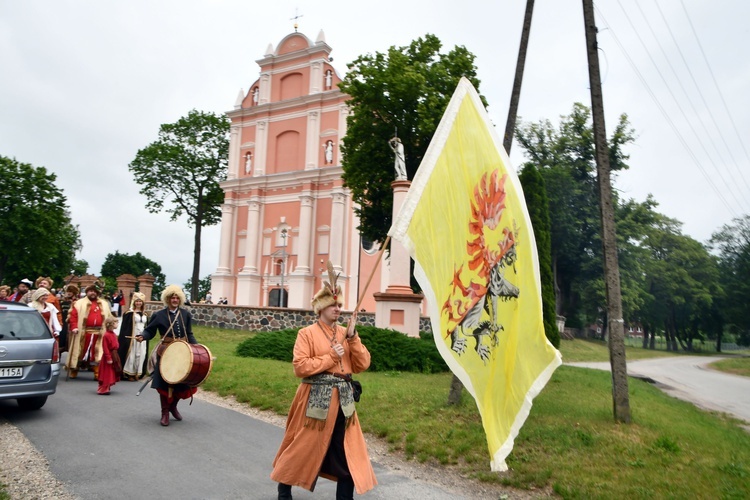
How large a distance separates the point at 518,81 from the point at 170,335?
7.78 meters

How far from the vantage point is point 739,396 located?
17.7 metres

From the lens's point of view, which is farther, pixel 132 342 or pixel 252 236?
pixel 252 236

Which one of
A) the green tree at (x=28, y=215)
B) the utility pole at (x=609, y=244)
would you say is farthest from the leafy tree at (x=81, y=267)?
the utility pole at (x=609, y=244)

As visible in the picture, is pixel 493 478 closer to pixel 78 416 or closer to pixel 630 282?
pixel 78 416

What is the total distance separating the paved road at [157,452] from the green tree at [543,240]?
12098 mm

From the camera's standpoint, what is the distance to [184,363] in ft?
26.0

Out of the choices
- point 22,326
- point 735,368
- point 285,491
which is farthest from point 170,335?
point 735,368

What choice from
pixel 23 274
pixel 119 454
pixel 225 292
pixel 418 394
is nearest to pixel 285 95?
pixel 225 292

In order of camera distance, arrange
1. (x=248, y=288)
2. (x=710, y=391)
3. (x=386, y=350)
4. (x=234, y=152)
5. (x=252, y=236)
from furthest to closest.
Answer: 1. (x=234, y=152)
2. (x=252, y=236)
3. (x=248, y=288)
4. (x=710, y=391)
5. (x=386, y=350)

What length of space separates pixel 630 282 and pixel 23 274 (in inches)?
2095

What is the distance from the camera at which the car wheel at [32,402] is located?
8602 millimetres

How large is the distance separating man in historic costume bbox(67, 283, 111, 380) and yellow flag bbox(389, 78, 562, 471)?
10.1m

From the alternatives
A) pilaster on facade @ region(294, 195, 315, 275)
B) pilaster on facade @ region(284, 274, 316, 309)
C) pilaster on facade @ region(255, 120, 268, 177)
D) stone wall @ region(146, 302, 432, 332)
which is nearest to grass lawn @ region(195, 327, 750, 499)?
stone wall @ region(146, 302, 432, 332)

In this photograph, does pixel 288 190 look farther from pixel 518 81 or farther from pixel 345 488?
pixel 345 488
